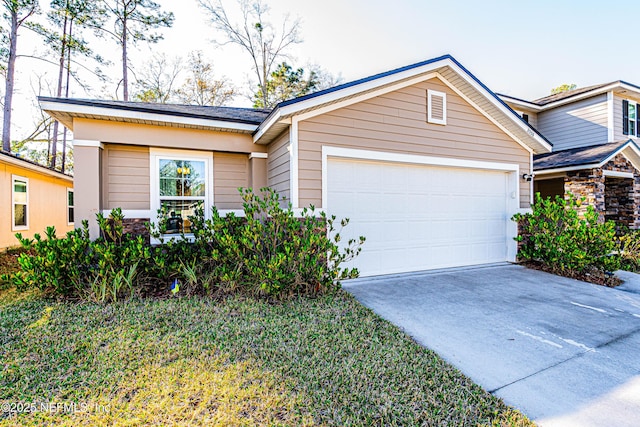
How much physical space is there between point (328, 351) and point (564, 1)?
12.9 meters

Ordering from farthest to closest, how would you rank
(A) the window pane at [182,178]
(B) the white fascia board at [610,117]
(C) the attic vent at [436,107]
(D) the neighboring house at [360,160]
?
(B) the white fascia board at [610,117] → (C) the attic vent at [436,107] → (A) the window pane at [182,178] → (D) the neighboring house at [360,160]

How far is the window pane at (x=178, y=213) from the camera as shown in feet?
21.9

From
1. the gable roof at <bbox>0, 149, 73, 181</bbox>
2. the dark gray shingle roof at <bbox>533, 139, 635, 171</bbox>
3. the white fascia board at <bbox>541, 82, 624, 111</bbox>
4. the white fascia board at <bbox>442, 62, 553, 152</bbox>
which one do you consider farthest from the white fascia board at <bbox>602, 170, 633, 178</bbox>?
the gable roof at <bbox>0, 149, 73, 181</bbox>

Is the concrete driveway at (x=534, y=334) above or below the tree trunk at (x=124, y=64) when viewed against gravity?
below


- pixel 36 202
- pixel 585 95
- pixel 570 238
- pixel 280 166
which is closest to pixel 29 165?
pixel 36 202

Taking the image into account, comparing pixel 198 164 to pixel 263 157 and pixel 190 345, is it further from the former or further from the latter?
pixel 190 345

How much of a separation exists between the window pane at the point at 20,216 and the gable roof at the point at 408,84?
9033mm

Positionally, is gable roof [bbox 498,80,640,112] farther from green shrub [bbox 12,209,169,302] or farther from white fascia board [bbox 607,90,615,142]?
green shrub [bbox 12,209,169,302]

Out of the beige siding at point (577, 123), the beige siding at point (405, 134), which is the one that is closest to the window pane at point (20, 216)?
the beige siding at point (405, 134)

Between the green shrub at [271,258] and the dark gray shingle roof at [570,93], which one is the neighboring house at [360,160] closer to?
the green shrub at [271,258]

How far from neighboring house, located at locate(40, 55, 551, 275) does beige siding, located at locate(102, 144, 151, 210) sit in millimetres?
20

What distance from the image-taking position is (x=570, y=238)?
6.62m

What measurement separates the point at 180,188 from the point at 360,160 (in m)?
3.77

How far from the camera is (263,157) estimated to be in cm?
708
